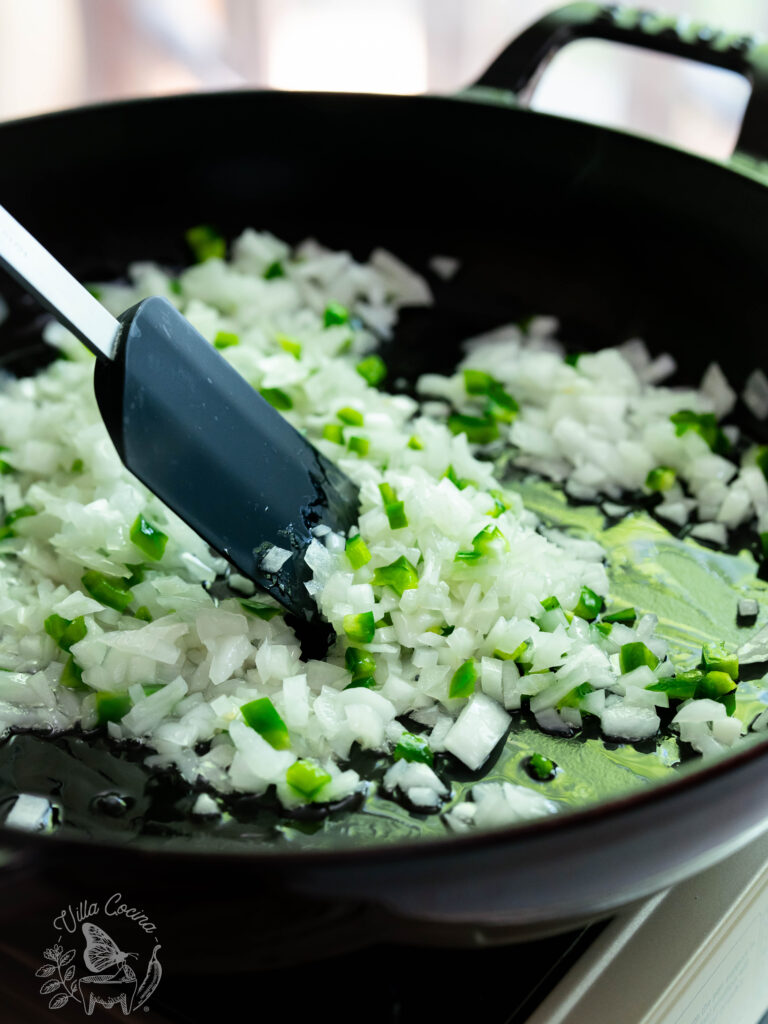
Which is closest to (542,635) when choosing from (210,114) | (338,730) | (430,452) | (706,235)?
(338,730)

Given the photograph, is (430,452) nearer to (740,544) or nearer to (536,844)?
(740,544)

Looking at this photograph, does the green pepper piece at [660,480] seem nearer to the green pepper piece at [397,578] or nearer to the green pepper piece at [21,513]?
the green pepper piece at [397,578]

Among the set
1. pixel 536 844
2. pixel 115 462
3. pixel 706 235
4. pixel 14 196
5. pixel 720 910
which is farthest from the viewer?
pixel 14 196

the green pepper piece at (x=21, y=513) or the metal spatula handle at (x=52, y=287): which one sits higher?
the metal spatula handle at (x=52, y=287)

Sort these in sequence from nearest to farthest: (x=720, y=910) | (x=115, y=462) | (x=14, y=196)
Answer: (x=720, y=910), (x=115, y=462), (x=14, y=196)

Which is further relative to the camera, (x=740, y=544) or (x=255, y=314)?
(x=255, y=314)

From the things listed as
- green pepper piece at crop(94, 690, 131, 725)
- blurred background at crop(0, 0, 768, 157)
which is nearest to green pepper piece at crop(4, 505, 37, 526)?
green pepper piece at crop(94, 690, 131, 725)

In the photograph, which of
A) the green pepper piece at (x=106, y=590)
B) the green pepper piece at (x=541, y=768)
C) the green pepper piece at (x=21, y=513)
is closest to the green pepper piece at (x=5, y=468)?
the green pepper piece at (x=21, y=513)
